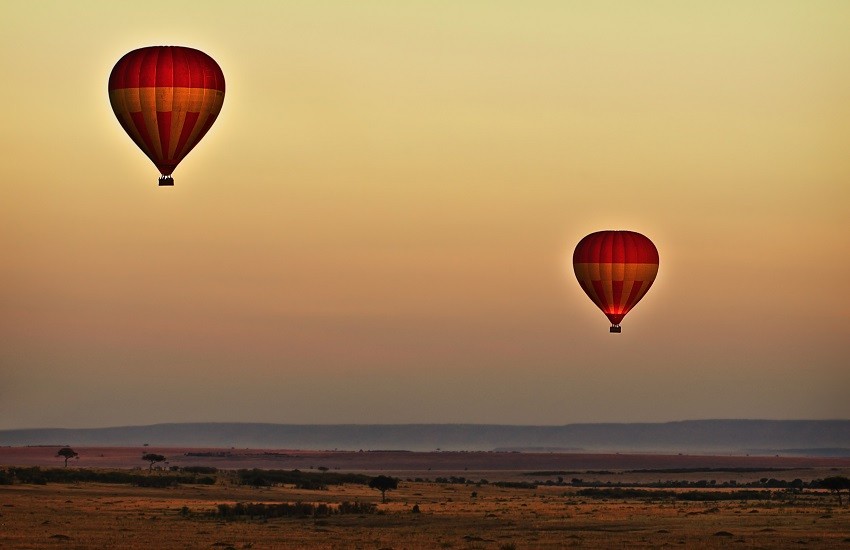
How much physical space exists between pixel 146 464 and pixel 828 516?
106538mm

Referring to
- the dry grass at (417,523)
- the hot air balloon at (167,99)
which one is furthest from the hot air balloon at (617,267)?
the hot air balloon at (167,99)

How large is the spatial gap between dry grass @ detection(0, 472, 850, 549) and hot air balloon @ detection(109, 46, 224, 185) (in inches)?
598

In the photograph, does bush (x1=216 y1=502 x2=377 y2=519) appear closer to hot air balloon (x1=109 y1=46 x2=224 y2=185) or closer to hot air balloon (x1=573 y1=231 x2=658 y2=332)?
hot air balloon (x1=573 y1=231 x2=658 y2=332)

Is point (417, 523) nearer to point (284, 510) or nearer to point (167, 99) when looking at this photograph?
point (284, 510)

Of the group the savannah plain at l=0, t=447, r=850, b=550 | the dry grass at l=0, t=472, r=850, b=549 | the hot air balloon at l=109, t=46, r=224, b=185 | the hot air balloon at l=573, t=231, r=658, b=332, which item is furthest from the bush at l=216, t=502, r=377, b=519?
the hot air balloon at l=109, t=46, r=224, b=185

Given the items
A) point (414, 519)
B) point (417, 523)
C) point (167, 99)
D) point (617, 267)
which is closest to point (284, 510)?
point (414, 519)

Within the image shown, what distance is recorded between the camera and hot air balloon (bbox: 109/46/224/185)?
58.2m

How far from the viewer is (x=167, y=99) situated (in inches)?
2290

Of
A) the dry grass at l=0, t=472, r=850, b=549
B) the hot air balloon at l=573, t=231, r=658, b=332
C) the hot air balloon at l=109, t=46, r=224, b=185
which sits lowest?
the dry grass at l=0, t=472, r=850, b=549

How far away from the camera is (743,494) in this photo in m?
110

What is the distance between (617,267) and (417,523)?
626 inches

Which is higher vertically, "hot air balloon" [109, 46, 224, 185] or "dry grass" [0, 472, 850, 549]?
"hot air balloon" [109, 46, 224, 185]

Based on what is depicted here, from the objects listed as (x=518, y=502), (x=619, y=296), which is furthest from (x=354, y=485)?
(x=619, y=296)

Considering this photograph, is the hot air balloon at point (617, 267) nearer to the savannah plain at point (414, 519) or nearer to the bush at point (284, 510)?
the savannah plain at point (414, 519)
